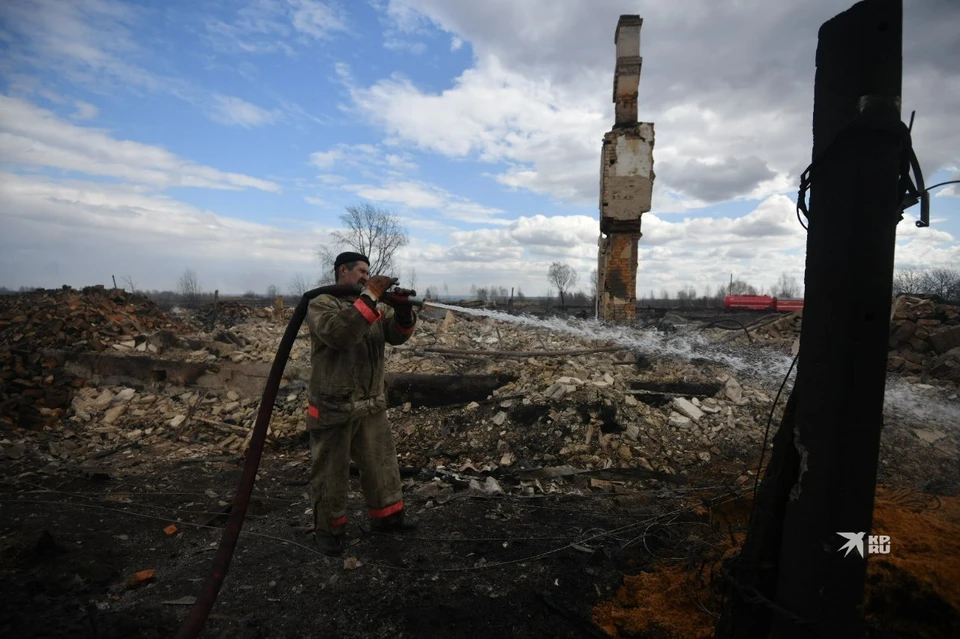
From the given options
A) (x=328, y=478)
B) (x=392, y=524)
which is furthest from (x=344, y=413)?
(x=392, y=524)

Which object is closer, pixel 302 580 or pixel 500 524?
pixel 302 580

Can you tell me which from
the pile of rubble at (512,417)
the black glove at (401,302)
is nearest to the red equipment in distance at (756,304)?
the pile of rubble at (512,417)

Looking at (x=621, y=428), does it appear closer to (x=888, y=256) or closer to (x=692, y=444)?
(x=692, y=444)

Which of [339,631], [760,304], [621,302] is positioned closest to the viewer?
[339,631]

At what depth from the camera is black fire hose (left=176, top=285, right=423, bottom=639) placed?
2.19m

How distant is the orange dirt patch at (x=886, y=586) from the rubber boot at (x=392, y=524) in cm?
156

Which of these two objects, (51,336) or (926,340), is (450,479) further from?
(51,336)

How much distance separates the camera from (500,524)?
3686 millimetres

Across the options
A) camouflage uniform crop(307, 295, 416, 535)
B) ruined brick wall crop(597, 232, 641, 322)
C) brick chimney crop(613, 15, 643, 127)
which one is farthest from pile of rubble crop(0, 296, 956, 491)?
brick chimney crop(613, 15, 643, 127)

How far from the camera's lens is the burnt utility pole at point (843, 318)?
1504mm

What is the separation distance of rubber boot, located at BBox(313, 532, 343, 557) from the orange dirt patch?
173 cm

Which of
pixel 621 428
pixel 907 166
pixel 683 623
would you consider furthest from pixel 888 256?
pixel 621 428

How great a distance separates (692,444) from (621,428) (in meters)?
0.81

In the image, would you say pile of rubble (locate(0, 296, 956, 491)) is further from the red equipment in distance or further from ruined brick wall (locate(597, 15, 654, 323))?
the red equipment in distance
